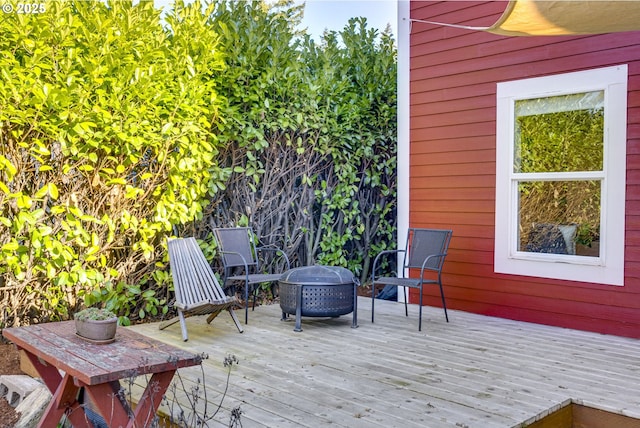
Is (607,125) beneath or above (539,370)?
above

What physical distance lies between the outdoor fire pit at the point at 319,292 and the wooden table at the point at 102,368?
6.08 feet

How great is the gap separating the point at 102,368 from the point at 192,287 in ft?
7.17

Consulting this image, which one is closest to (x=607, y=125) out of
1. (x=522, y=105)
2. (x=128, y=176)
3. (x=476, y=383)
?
(x=522, y=105)

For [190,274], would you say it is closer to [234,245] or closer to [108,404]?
[234,245]

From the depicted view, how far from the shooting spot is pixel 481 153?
17.4 ft

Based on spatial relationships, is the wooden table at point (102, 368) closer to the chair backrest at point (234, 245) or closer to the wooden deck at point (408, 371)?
the wooden deck at point (408, 371)

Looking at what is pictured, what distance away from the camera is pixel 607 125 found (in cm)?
450

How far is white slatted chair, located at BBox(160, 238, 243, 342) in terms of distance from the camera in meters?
4.30

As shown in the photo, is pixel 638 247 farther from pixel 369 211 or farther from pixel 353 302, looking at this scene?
pixel 369 211

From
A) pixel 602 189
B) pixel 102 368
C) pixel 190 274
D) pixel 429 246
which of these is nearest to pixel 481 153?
pixel 429 246

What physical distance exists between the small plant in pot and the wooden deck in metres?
0.63

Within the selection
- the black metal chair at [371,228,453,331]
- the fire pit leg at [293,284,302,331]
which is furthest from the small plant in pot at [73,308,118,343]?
the black metal chair at [371,228,453,331]

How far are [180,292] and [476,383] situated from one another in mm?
2331

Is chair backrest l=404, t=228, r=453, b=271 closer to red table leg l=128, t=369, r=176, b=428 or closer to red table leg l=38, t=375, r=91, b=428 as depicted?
red table leg l=128, t=369, r=176, b=428
